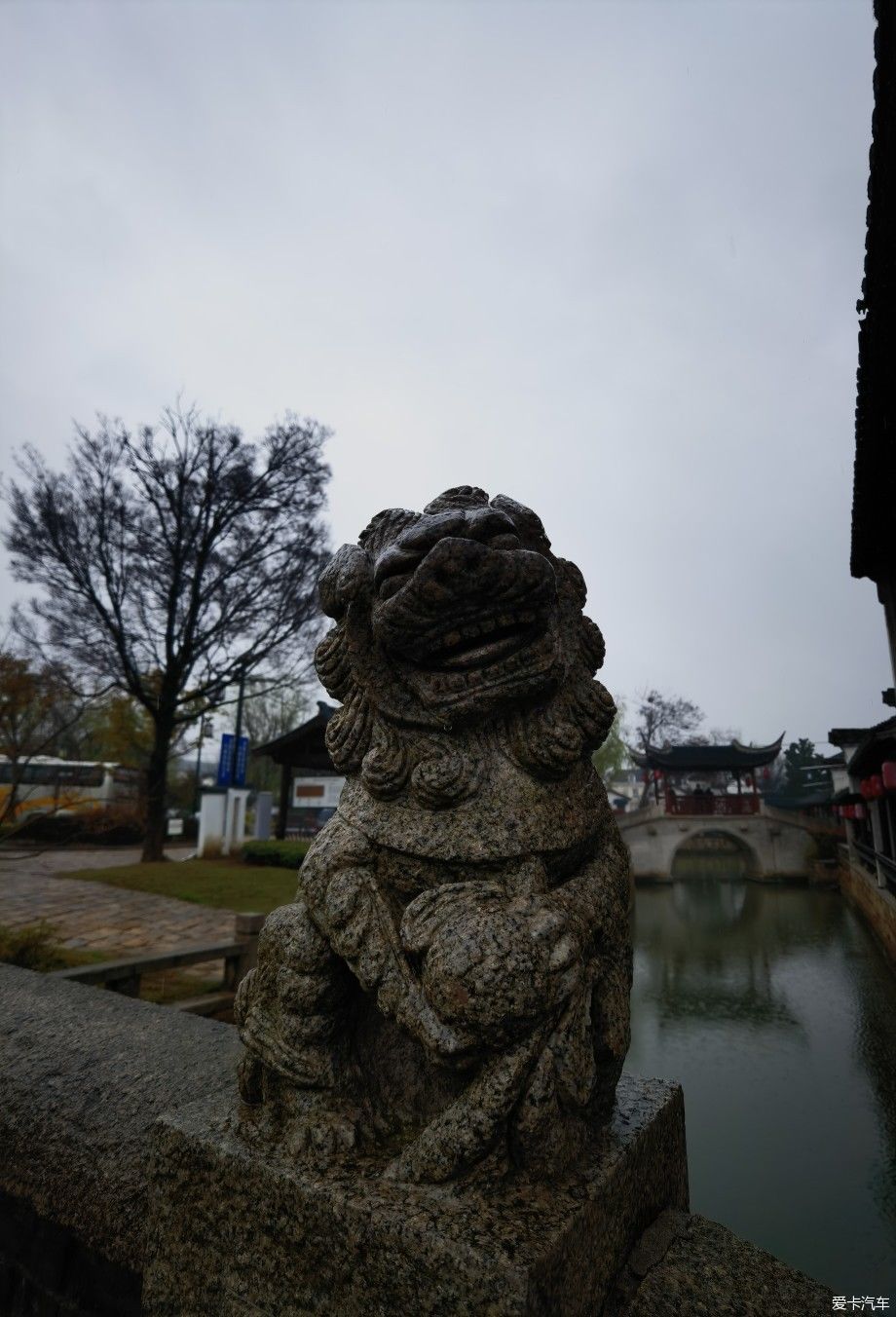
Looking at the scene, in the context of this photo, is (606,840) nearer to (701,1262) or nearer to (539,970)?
(539,970)

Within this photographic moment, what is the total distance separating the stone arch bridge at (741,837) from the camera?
22.3 m

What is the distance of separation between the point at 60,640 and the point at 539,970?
621 inches

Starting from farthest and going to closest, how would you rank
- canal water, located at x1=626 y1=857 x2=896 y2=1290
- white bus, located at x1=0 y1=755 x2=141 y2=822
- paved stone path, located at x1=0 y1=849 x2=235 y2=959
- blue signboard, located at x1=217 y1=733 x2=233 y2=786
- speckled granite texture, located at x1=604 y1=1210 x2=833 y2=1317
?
1. blue signboard, located at x1=217 y1=733 x2=233 y2=786
2. paved stone path, located at x1=0 y1=849 x2=235 y2=959
3. white bus, located at x1=0 y1=755 x2=141 y2=822
4. canal water, located at x1=626 y1=857 x2=896 y2=1290
5. speckled granite texture, located at x1=604 y1=1210 x2=833 y2=1317

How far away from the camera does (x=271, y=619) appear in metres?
15.8

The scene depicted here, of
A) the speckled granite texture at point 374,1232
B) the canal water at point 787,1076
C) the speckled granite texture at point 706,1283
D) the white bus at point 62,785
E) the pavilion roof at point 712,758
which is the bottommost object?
the canal water at point 787,1076

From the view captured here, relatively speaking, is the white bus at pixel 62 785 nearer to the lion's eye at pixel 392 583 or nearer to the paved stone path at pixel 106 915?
the paved stone path at pixel 106 915

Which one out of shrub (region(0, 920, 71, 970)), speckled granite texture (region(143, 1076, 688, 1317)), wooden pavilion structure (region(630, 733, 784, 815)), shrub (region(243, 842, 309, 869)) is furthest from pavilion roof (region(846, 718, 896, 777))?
wooden pavilion structure (region(630, 733, 784, 815))

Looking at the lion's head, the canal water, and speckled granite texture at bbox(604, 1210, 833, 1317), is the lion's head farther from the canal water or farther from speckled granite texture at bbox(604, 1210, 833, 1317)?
the canal water

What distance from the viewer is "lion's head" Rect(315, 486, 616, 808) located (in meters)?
1.63

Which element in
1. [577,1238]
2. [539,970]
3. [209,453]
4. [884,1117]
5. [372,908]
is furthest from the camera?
[209,453]

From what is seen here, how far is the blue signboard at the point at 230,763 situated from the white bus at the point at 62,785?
1787 millimetres

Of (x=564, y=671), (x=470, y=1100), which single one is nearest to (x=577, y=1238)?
(x=470, y=1100)

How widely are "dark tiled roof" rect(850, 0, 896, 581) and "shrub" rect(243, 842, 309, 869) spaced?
10.8 metres

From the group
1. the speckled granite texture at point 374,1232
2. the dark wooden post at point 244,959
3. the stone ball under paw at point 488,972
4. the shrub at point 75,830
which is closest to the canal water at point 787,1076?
the speckled granite texture at point 374,1232
